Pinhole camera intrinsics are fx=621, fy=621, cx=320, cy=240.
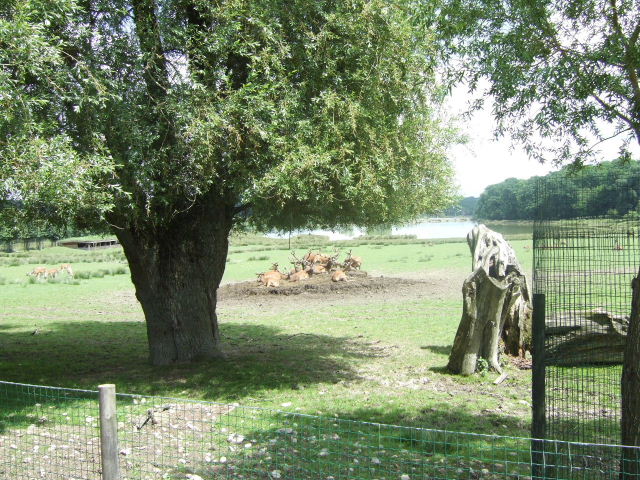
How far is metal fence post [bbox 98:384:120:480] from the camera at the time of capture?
4.94 meters

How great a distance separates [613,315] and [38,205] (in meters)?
9.66

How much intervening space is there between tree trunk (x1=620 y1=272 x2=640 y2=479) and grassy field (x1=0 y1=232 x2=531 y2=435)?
2.34 m

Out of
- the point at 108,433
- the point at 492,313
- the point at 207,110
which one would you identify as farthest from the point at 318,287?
the point at 108,433

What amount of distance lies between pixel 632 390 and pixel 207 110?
21.8ft

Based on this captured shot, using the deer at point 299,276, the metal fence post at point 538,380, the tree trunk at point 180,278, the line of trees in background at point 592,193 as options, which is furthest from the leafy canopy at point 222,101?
the deer at point 299,276

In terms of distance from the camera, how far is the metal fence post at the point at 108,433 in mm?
4938

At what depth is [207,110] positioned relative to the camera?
9227 mm

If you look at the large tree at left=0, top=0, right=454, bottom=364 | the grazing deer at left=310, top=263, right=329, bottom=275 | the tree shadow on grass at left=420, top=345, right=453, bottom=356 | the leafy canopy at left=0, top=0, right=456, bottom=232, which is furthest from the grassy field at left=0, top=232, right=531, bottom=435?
the grazing deer at left=310, top=263, right=329, bottom=275

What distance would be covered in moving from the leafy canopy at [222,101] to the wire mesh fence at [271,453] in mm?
2926

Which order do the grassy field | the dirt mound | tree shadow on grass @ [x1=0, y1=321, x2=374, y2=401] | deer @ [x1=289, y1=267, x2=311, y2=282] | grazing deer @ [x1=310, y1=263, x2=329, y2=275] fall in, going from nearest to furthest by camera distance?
the grassy field < tree shadow on grass @ [x1=0, y1=321, x2=374, y2=401] < the dirt mound < deer @ [x1=289, y1=267, x2=311, y2=282] < grazing deer @ [x1=310, y1=263, x2=329, y2=275]

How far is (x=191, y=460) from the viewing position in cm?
673

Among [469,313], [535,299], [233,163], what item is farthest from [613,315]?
[233,163]

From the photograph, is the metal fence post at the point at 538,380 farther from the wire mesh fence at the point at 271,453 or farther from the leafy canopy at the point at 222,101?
the leafy canopy at the point at 222,101

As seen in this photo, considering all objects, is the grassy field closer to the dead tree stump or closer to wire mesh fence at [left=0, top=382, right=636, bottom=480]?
the dead tree stump
